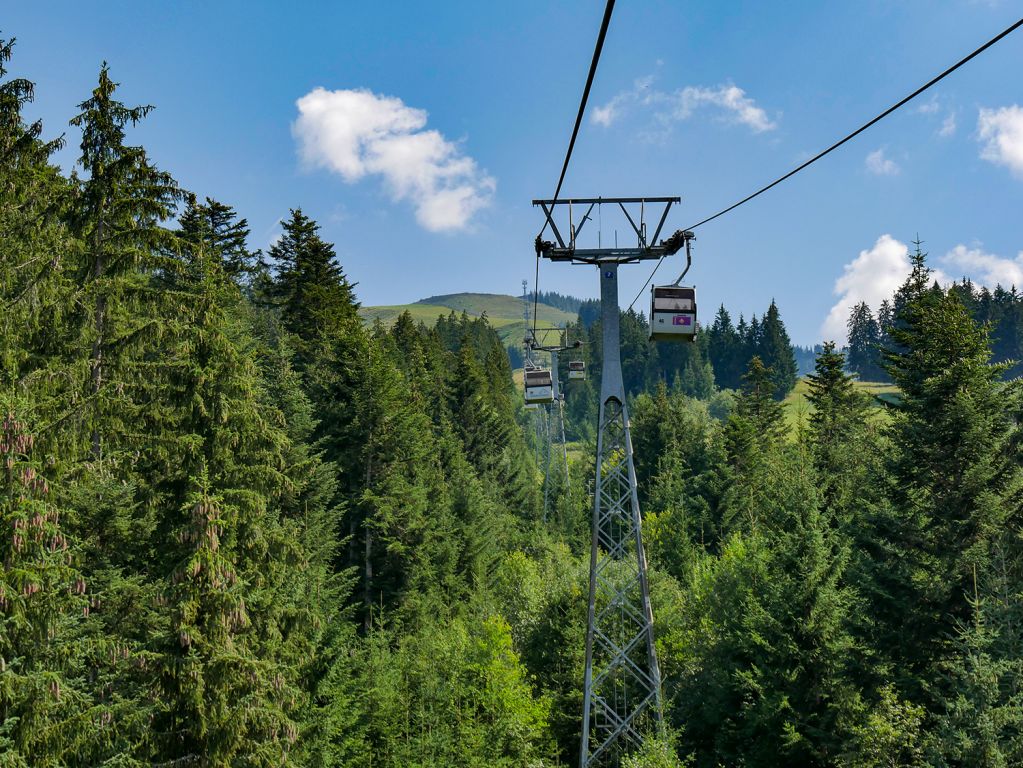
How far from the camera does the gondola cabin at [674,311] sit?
14.5 meters

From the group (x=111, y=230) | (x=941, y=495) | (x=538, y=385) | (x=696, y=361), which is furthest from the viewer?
(x=696, y=361)

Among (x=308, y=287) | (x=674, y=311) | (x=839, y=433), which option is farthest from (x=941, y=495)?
(x=308, y=287)

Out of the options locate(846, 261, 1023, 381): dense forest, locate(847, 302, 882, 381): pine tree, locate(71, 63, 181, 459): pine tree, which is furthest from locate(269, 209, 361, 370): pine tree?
locate(847, 302, 882, 381): pine tree

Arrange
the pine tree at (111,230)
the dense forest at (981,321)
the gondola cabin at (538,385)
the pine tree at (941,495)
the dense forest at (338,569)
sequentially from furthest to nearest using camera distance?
1. the dense forest at (981,321)
2. the gondola cabin at (538,385)
3. the pine tree at (941,495)
4. the pine tree at (111,230)
5. the dense forest at (338,569)

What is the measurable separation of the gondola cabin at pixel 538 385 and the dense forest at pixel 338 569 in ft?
24.5

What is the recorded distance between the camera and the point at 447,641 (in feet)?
86.9

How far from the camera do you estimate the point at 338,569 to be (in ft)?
103

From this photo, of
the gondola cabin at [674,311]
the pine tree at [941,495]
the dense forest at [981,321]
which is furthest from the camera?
the dense forest at [981,321]

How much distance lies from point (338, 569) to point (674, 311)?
22.3 m

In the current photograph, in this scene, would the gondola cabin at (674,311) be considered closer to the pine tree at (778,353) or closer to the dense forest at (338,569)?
the dense forest at (338,569)

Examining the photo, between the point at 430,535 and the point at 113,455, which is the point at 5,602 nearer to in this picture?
the point at 113,455

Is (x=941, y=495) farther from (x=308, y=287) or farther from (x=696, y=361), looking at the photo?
(x=696, y=361)

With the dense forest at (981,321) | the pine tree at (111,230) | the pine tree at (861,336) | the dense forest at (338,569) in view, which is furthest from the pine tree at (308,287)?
the pine tree at (861,336)

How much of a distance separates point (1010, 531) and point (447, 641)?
18.6 meters
